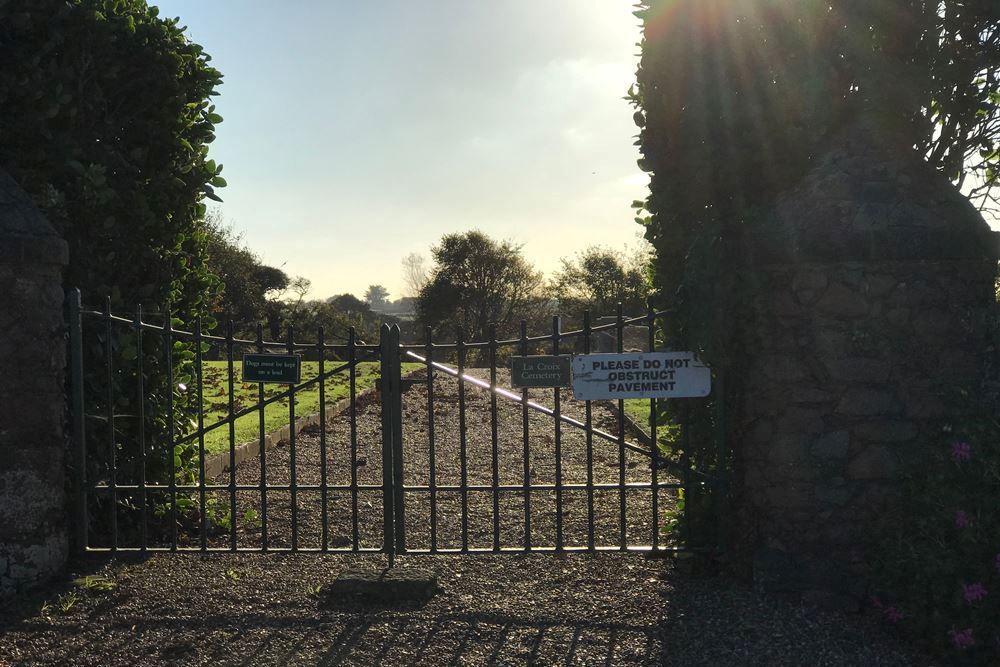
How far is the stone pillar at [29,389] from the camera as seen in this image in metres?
4.91

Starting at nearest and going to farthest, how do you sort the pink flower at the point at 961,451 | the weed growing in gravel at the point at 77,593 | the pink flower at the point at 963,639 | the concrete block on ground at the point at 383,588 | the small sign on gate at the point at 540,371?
the pink flower at the point at 963,639, the pink flower at the point at 961,451, the weed growing in gravel at the point at 77,593, the concrete block on ground at the point at 383,588, the small sign on gate at the point at 540,371

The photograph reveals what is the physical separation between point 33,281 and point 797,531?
4964mm

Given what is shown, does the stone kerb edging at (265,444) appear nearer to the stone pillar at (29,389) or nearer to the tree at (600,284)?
the stone pillar at (29,389)

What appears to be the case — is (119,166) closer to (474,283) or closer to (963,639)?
(963,639)

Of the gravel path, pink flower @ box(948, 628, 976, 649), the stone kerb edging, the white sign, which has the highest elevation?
the white sign

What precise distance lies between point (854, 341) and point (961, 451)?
794 millimetres

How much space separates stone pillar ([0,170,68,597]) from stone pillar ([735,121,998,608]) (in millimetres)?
4412

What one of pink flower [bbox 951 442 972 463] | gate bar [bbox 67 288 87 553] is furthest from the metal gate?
pink flower [bbox 951 442 972 463]

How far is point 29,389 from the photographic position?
5008 millimetres

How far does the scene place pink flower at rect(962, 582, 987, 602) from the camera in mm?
3818

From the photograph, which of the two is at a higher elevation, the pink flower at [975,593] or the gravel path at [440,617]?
the pink flower at [975,593]

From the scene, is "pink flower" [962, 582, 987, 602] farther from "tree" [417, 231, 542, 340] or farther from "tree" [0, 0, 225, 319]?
"tree" [417, 231, 542, 340]

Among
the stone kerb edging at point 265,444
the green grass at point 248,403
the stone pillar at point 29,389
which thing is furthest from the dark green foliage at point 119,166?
the stone kerb edging at point 265,444

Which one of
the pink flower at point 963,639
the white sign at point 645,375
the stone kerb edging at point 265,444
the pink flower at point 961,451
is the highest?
the white sign at point 645,375
